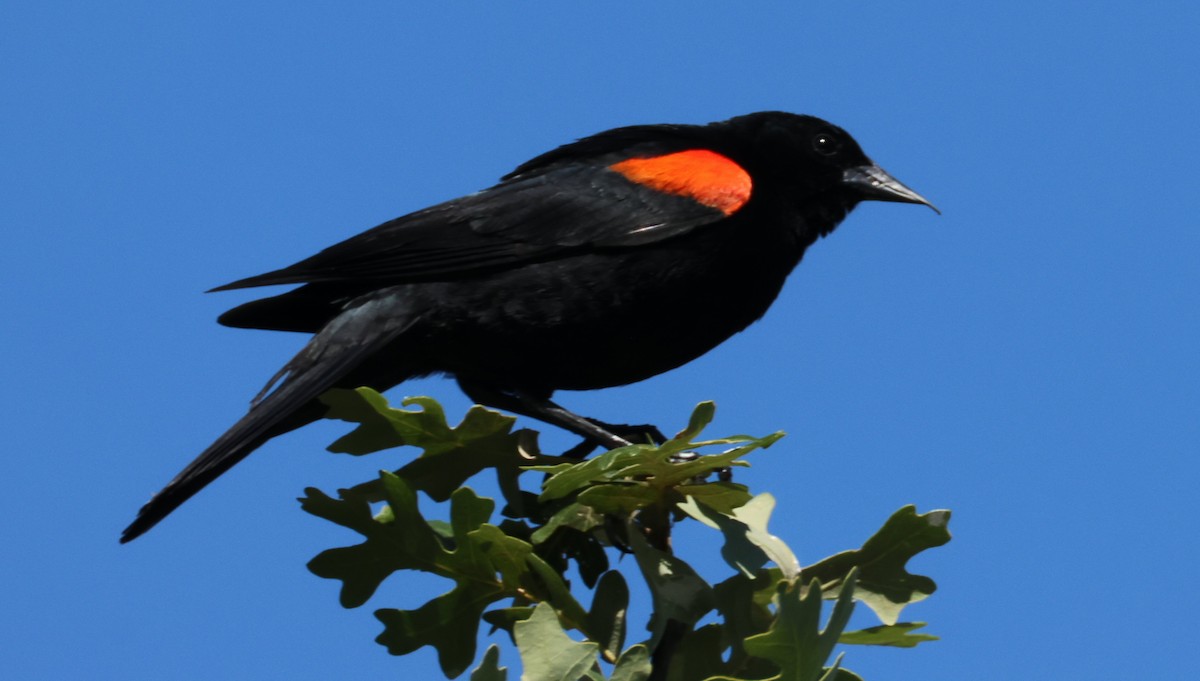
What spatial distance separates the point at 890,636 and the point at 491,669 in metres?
0.78

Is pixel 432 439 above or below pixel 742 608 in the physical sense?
above

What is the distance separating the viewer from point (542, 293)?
3799 mm

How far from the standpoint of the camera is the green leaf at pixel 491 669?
2.15m

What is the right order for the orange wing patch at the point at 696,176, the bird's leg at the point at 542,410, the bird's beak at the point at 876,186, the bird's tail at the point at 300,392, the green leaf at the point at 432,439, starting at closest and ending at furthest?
1. the green leaf at the point at 432,439
2. the bird's tail at the point at 300,392
3. the bird's leg at the point at 542,410
4. the orange wing patch at the point at 696,176
5. the bird's beak at the point at 876,186

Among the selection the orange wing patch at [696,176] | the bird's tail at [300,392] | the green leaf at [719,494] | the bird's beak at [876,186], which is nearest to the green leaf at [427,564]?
the green leaf at [719,494]

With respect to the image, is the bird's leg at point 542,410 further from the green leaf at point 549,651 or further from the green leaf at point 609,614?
the green leaf at point 549,651

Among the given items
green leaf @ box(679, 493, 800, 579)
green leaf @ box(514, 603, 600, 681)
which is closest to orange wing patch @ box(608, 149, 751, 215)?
green leaf @ box(679, 493, 800, 579)

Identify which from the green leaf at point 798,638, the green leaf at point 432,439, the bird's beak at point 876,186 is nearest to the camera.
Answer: the green leaf at point 798,638

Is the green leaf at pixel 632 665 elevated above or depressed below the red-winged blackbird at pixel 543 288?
below

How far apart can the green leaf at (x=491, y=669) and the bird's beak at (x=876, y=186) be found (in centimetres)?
295

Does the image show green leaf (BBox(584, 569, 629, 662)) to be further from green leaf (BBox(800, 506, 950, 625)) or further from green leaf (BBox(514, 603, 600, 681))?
green leaf (BBox(800, 506, 950, 625))

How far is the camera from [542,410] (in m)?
3.84

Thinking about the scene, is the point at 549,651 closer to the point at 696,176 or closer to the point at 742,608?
the point at 742,608

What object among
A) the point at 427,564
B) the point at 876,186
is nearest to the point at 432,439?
the point at 427,564
